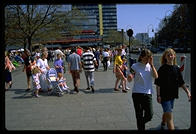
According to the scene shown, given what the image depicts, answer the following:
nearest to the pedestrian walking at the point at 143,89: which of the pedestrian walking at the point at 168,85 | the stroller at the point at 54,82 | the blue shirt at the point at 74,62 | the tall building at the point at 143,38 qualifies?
the pedestrian walking at the point at 168,85

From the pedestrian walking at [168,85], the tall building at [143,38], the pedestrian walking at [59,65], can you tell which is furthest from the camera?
the tall building at [143,38]

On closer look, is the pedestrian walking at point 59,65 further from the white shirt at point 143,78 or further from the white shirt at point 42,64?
the white shirt at point 143,78

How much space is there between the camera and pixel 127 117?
5.95 m

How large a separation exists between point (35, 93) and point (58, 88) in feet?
2.70

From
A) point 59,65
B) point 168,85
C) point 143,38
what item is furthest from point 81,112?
point 143,38

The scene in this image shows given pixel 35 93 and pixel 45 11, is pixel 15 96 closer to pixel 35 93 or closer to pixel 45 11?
pixel 35 93

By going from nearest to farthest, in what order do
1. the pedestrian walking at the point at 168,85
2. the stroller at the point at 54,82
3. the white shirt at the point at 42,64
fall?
the pedestrian walking at the point at 168,85 < the stroller at the point at 54,82 < the white shirt at the point at 42,64

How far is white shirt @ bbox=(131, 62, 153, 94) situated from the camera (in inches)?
184

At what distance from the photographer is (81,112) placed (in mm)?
6484

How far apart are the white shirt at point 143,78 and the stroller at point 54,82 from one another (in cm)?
477

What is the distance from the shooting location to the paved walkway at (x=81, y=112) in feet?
17.7

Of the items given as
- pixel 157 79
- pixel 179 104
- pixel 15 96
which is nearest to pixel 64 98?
pixel 15 96

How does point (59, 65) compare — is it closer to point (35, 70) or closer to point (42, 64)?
point (42, 64)

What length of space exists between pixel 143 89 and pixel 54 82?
17.1 feet
